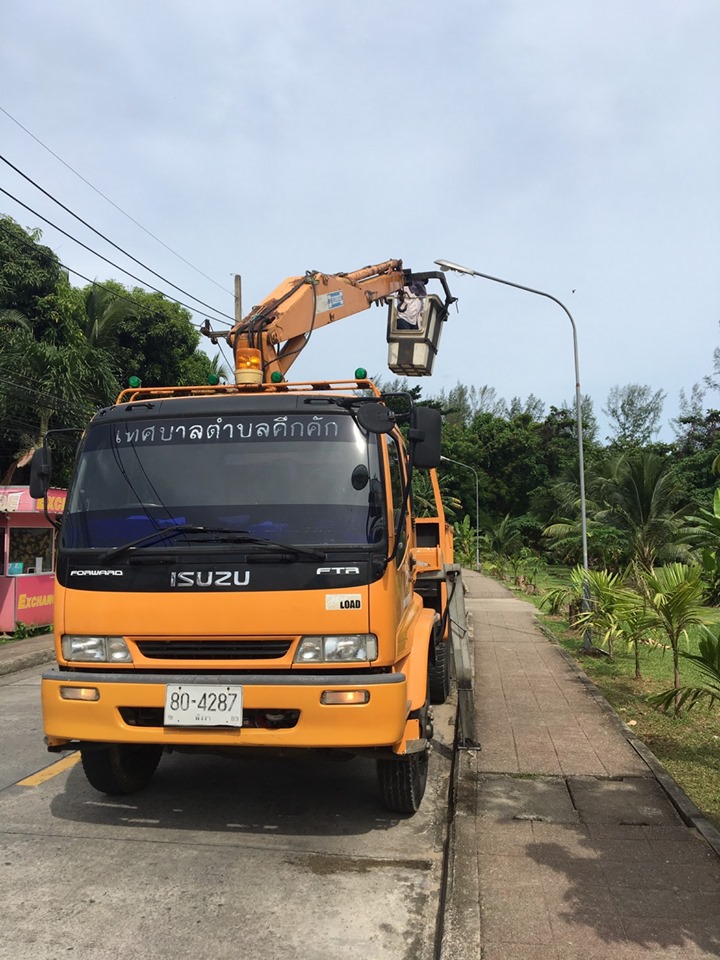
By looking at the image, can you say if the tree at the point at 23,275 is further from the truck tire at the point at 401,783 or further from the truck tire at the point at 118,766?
the truck tire at the point at 401,783

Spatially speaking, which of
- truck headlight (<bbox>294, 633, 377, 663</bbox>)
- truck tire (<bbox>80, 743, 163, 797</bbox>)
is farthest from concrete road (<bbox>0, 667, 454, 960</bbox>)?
truck headlight (<bbox>294, 633, 377, 663</bbox>)

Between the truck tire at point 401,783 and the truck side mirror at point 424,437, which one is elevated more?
the truck side mirror at point 424,437

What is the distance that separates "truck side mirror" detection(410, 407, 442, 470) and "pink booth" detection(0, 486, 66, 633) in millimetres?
8578

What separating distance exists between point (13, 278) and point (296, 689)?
67.9 ft

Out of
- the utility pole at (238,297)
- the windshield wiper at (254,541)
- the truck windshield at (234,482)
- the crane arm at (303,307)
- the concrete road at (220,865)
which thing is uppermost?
the utility pole at (238,297)

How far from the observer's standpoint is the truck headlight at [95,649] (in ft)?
13.1

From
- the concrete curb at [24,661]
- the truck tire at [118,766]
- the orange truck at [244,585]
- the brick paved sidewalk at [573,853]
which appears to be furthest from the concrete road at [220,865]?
the concrete curb at [24,661]

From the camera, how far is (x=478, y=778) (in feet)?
17.2

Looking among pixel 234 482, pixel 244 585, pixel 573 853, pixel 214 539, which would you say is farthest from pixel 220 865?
pixel 234 482

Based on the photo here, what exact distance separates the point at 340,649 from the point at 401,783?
1.15 m

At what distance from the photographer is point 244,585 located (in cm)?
386

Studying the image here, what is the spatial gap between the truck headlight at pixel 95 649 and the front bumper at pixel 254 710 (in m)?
0.08

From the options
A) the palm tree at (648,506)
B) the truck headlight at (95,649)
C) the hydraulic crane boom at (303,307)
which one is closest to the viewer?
the truck headlight at (95,649)

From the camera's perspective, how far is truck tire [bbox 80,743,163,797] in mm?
4586
